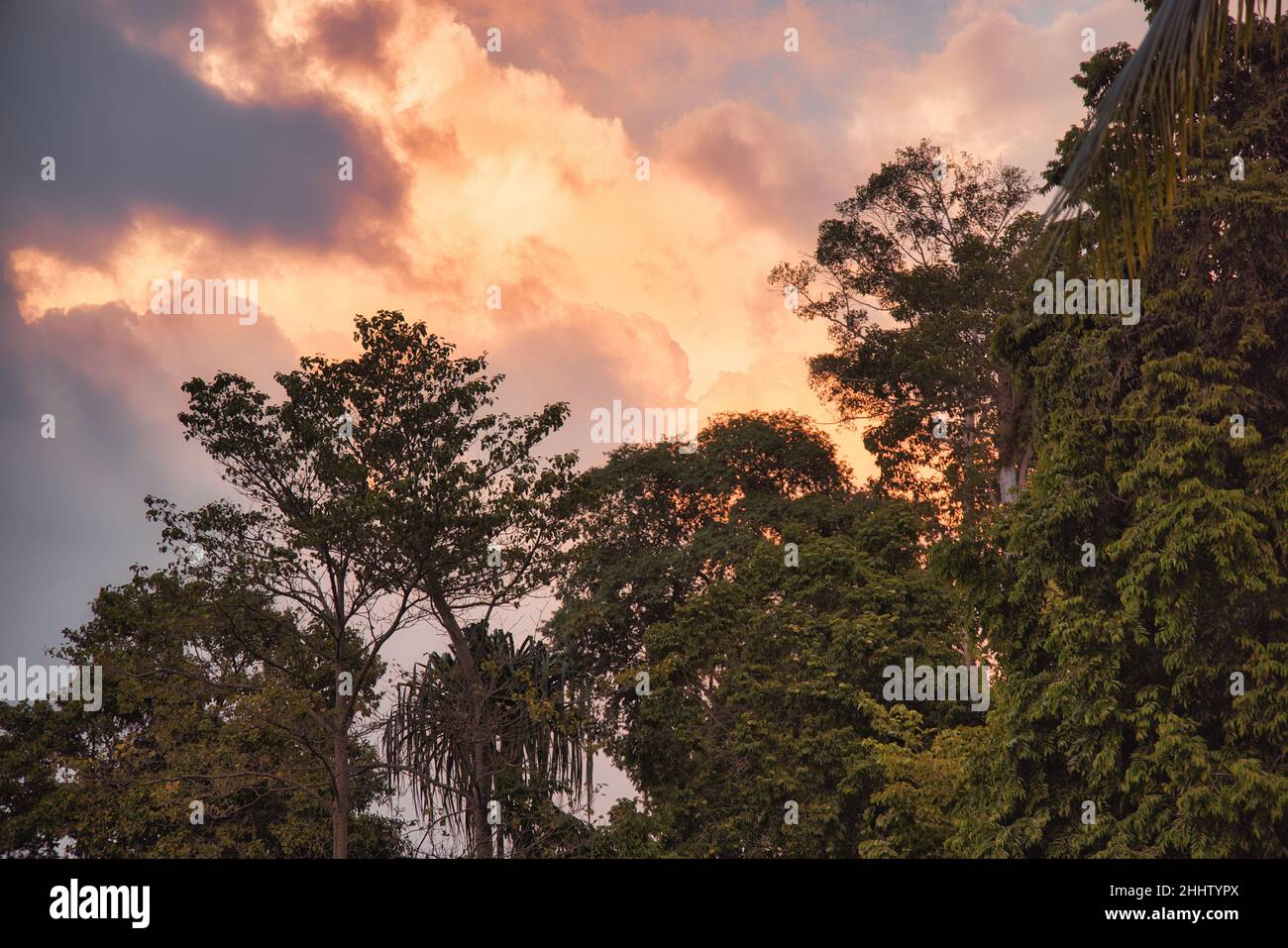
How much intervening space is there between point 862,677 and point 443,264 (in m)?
11.9

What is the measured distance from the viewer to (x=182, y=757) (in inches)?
682

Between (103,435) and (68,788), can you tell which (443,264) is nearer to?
(103,435)

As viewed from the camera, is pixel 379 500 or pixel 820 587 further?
pixel 820 587

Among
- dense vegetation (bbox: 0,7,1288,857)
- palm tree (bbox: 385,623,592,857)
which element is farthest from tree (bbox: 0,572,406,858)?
palm tree (bbox: 385,623,592,857)

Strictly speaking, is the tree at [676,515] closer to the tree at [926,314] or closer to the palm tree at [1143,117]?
the tree at [926,314]

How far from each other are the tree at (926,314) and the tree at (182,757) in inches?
448

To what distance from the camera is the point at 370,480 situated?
57.3 feet

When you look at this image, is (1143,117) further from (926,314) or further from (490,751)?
(926,314)

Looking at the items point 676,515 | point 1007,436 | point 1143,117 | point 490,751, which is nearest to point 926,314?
point 1007,436

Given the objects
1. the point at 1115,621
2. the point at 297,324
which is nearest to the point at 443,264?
the point at 297,324

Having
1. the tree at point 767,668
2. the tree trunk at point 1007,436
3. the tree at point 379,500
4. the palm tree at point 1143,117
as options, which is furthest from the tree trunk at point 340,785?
the palm tree at point 1143,117

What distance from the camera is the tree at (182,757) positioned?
17266mm

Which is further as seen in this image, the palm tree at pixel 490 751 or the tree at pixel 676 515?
the tree at pixel 676 515

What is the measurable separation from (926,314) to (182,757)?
15.4 metres
